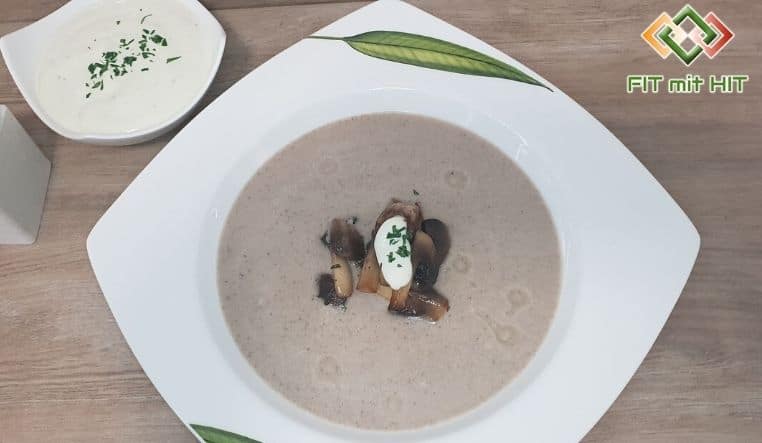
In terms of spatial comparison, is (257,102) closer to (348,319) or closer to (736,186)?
(348,319)

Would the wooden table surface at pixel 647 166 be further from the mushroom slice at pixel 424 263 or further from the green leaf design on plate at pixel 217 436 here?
the mushroom slice at pixel 424 263

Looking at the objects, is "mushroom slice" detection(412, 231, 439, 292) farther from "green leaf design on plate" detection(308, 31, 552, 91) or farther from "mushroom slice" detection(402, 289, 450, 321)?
"green leaf design on plate" detection(308, 31, 552, 91)

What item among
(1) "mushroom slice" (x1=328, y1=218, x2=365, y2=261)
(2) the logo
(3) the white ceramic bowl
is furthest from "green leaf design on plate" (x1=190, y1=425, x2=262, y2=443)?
(2) the logo

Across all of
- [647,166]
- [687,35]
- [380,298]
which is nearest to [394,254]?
[380,298]

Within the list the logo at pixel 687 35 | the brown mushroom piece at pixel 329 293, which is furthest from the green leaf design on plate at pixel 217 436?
the logo at pixel 687 35

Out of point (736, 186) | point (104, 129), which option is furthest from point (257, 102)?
point (736, 186)

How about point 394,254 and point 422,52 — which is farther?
point 422,52

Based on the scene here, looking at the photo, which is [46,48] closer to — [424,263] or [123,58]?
[123,58]
